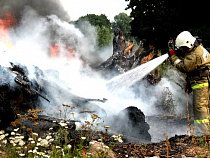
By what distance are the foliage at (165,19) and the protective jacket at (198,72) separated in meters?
6.40

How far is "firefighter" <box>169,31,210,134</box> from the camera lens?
4.23 metres

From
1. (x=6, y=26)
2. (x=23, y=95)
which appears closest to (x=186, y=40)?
(x=23, y=95)

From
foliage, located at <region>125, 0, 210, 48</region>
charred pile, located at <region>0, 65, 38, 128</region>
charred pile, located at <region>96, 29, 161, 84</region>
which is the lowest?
charred pile, located at <region>0, 65, 38, 128</region>

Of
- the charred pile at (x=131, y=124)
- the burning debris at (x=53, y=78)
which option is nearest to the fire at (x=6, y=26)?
the burning debris at (x=53, y=78)

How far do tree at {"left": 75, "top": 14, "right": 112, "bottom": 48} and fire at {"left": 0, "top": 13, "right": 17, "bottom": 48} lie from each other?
17355 millimetres

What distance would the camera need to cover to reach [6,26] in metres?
11.5

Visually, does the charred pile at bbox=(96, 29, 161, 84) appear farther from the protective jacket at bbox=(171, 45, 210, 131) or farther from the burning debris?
the protective jacket at bbox=(171, 45, 210, 131)

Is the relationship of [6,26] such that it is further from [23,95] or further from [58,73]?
[23,95]

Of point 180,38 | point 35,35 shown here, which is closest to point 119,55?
point 180,38

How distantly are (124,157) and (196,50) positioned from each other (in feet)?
8.76

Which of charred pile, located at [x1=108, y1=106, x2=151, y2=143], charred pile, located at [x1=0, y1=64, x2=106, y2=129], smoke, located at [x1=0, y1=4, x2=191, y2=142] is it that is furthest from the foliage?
charred pile, located at [x1=0, y1=64, x2=106, y2=129]

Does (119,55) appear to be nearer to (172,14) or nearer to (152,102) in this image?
(152,102)

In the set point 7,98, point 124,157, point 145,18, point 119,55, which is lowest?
point 124,157

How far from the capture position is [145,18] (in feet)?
54.2
